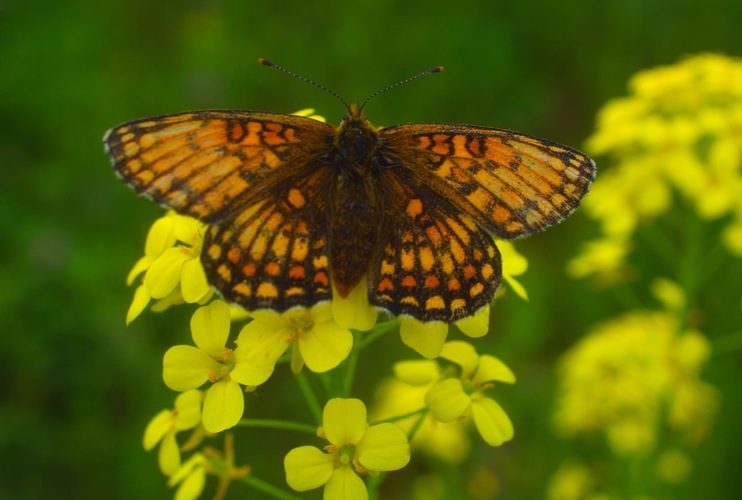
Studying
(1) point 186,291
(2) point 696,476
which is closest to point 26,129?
(1) point 186,291

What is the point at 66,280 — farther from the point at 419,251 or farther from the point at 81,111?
the point at 419,251

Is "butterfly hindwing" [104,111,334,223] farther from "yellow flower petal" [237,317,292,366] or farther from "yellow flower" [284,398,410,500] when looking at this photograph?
"yellow flower" [284,398,410,500]

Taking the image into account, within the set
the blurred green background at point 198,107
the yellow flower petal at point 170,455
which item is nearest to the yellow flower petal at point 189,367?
Answer: the yellow flower petal at point 170,455

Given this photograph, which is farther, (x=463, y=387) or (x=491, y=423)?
(x=463, y=387)

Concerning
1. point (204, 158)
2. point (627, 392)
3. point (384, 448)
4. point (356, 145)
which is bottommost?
point (384, 448)

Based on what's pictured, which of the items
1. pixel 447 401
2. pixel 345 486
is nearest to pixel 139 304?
pixel 345 486

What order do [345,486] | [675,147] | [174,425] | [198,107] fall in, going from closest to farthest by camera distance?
[345,486]
[174,425]
[675,147]
[198,107]

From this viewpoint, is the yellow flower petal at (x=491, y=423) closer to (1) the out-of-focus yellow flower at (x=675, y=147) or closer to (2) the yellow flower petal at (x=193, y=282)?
(2) the yellow flower petal at (x=193, y=282)

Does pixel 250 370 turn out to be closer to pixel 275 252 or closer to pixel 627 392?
pixel 275 252

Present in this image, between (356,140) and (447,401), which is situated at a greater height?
(356,140)
